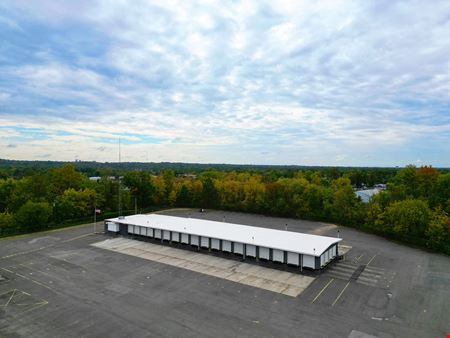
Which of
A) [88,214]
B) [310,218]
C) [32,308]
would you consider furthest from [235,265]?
[88,214]

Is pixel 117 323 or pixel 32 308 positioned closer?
pixel 117 323

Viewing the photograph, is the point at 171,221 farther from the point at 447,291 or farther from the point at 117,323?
the point at 447,291

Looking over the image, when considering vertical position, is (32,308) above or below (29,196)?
below

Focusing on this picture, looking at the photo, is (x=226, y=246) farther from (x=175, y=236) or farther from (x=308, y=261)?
(x=308, y=261)

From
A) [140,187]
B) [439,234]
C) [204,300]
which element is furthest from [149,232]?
[439,234]

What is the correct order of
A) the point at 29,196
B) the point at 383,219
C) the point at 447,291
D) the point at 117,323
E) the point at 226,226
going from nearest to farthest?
the point at 117,323, the point at 447,291, the point at 226,226, the point at 383,219, the point at 29,196

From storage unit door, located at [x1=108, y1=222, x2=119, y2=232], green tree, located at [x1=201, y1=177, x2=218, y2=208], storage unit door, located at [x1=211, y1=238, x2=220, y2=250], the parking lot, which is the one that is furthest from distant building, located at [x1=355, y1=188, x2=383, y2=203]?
storage unit door, located at [x1=108, y1=222, x2=119, y2=232]
